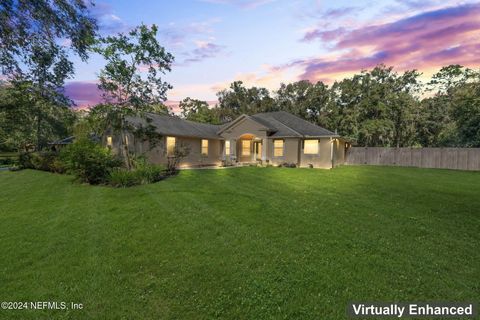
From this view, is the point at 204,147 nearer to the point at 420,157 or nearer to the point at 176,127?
the point at 176,127

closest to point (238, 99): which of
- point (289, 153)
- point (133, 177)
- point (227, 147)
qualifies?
point (227, 147)

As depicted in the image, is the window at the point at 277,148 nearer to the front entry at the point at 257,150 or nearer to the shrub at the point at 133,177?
the front entry at the point at 257,150

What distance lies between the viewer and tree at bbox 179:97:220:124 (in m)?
44.4

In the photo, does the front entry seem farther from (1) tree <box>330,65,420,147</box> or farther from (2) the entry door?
(1) tree <box>330,65,420,147</box>

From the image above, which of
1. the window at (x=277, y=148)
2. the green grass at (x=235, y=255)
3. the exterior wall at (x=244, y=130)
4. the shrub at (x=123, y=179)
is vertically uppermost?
the exterior wall at (x=244, y=130)

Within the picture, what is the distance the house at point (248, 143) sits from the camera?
2239cm

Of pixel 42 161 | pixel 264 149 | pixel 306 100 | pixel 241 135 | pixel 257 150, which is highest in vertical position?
pixel 306 100

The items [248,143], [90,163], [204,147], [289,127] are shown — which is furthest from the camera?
[248,143]

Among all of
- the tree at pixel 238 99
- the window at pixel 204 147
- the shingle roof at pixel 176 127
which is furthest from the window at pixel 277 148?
the tree at pixel 238 99

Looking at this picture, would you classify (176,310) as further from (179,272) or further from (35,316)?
(35,316)

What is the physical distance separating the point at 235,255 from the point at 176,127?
20184mm

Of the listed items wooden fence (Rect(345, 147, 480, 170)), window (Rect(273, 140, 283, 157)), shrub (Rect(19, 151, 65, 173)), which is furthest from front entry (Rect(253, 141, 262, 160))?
shrub (Rect(19, 151, 65, 173))

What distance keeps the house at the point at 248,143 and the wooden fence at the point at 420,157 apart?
11.4 ft

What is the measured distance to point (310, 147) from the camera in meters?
24.6
